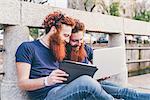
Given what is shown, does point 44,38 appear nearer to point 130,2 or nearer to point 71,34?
point 71,34

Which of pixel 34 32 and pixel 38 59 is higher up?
pixel 34 32

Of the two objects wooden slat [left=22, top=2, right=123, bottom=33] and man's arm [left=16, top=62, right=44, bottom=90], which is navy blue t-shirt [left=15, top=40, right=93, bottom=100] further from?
wooden slat [left=22, top=2, right=123, bottom=33]

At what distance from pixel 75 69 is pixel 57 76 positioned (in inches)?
5.8

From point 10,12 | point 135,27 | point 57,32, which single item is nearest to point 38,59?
point 57,32

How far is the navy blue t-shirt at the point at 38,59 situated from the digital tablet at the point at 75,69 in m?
0.24

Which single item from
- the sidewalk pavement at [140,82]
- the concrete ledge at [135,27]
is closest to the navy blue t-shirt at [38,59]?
the concrete ledge at [135,27]

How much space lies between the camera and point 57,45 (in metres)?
2.90

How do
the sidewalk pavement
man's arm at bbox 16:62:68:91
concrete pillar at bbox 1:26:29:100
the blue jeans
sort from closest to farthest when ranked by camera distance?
the blue jeans → man's arm at bbox 16:62:68:91 → concrete pillar at bbox 1:26:29:100 → the sidewalk pavement

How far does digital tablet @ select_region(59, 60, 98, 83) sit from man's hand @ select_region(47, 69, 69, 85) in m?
0.03

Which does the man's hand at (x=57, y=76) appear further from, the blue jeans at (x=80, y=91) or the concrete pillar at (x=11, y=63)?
the concrete pillar at (x=11, y=63)

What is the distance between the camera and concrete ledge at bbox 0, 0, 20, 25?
114 inches

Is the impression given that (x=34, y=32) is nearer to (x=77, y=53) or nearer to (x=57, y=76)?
(x=77, y=53)

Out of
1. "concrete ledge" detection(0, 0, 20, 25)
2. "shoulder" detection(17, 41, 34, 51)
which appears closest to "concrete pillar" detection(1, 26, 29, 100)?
"concrete ledge" detection(0, 0, 20, 25)

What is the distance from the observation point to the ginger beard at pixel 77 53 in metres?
3.14
